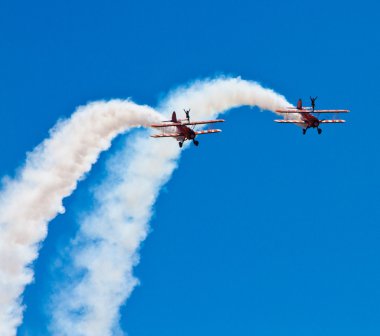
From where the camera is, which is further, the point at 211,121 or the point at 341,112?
the point at 341,112

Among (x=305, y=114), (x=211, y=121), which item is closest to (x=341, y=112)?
(x=305, y=114)

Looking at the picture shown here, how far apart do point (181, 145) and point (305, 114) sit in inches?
622

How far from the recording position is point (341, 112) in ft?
358

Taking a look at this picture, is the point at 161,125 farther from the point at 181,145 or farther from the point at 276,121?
the point at 276,121

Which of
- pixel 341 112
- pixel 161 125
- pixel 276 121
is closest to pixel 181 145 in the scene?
pixel 161 125

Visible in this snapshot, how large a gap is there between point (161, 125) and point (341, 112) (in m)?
22.5

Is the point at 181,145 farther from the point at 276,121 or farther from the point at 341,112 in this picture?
the point at 341,112

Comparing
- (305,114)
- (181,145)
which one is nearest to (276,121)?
(305,114)

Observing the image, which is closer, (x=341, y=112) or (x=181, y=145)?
(x=181, y=145)

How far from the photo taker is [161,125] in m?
100

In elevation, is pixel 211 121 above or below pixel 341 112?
below

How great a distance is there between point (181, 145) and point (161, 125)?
301cm

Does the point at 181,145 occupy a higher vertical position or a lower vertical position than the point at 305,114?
lower

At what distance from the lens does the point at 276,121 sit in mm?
104125
